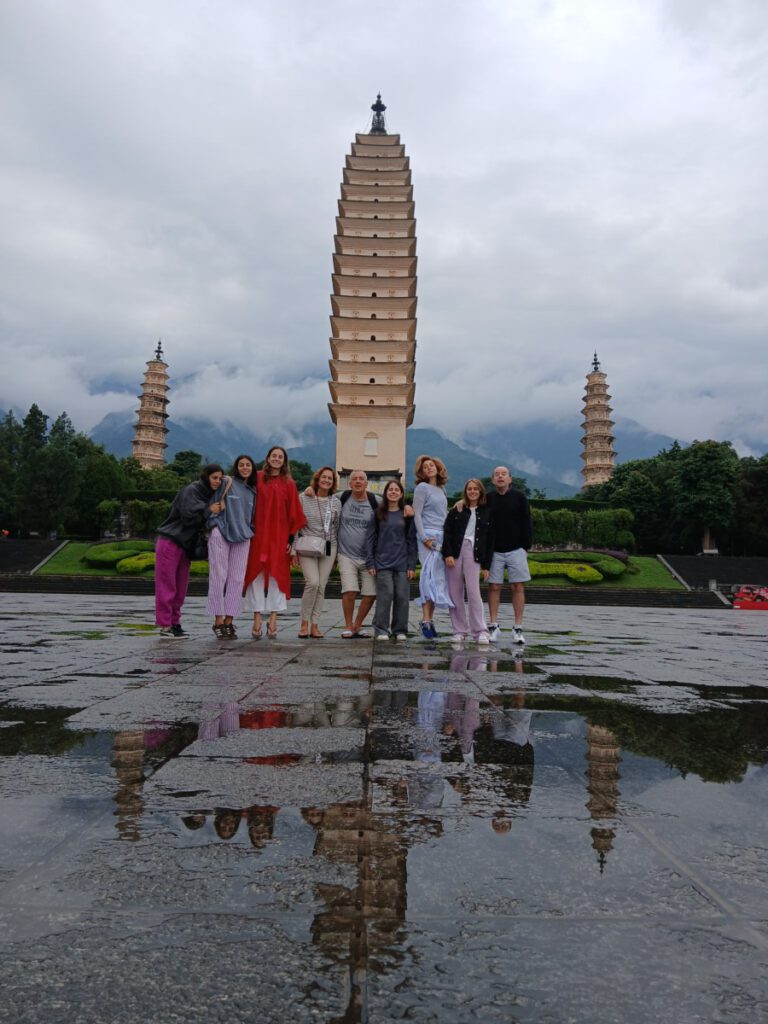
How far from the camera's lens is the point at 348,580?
21.1ft

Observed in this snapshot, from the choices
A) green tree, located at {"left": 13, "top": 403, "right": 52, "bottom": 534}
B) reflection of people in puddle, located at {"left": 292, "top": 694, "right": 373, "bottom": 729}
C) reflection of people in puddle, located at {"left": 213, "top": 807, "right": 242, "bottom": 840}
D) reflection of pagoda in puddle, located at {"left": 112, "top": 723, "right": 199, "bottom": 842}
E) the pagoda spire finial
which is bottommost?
reflection of people in puddle, located at {"left": 292, "top": 694, "right": 373, "bottom": 729}

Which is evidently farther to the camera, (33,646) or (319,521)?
(319,521)

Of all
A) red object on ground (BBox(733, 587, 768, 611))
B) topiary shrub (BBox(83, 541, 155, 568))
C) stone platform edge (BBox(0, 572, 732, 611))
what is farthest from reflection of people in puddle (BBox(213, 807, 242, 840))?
topiary shrub (BBox(83, 541, 155, 568))

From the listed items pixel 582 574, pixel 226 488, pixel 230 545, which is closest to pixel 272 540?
pixel 230 545

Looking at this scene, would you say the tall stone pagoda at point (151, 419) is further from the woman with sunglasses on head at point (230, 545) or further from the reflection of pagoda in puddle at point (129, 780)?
the reflection of pagoda in puddle at point (129, 780)

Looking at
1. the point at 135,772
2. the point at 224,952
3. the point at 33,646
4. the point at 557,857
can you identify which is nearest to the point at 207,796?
the point at 135,772

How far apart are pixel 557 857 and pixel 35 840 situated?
3.49 ft

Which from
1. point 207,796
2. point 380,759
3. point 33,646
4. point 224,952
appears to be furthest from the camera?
Result: point 33,646

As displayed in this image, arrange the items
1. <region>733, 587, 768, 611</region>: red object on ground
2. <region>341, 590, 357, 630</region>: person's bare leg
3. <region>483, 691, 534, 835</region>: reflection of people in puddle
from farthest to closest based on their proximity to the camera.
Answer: <region>733, 587, 768, 611</region>: red object on ground < <region>341, 590, 357, 630</region>: person's bare leg < <region>483, 691, 534, 835</region>: reflection of people in puddle

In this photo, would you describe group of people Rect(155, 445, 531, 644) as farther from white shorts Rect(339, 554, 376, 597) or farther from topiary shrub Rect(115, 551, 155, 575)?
topiary shrub Rect(115, 551, 155, 575)

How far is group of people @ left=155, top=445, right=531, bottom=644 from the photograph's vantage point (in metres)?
6.20

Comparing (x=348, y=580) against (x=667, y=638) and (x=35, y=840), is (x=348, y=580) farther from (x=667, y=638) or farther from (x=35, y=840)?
(x=35, y=840)

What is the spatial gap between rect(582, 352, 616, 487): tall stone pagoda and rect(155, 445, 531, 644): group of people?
61138mm

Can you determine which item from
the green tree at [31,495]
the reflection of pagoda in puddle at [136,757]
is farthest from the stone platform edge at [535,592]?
the reflection of pagoda in puddle at [136,757]
